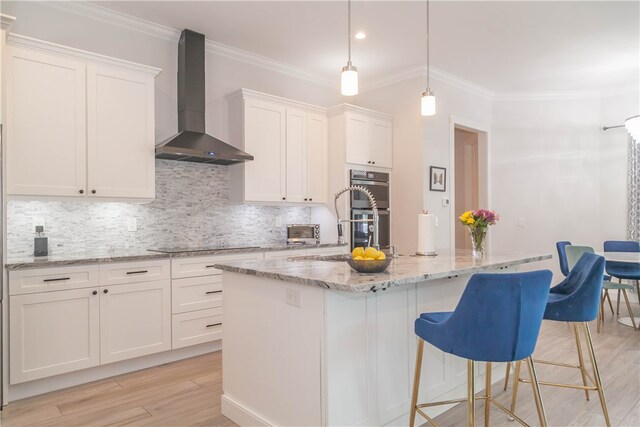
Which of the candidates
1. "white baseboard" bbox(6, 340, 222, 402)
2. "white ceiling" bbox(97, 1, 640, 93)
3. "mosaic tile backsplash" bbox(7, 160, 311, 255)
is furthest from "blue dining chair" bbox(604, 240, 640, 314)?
"white baseboard" bbox(6, 340, 222, 402)

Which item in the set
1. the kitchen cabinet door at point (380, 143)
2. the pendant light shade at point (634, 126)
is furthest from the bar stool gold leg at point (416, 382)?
the pendant light shade at point (634, 126)

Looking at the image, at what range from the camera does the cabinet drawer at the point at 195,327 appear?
3379 mm

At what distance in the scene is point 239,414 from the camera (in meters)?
2.34

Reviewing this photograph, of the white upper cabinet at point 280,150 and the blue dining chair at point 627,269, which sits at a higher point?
the white upper cabinet at point 280,150

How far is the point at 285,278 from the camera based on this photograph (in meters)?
1.94

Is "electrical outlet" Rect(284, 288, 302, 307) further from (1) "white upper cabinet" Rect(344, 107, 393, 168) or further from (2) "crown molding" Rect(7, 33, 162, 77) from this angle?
(1) "white upper cabinet" Rect(344, 107, 393, 168)

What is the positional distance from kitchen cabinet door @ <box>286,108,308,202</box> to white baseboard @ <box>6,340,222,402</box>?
1716 millimetres

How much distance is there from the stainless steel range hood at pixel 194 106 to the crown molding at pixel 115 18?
5.7 inches

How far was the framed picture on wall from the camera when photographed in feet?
16.2

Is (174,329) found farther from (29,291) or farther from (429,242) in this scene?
(429,242)

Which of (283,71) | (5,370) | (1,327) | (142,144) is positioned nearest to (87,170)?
(142,144)

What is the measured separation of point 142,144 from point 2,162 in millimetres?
1006

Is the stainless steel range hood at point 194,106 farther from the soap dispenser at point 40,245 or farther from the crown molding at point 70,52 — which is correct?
the soap dispenser at point 40,245

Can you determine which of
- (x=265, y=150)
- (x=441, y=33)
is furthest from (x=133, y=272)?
(x=441, y=33)
